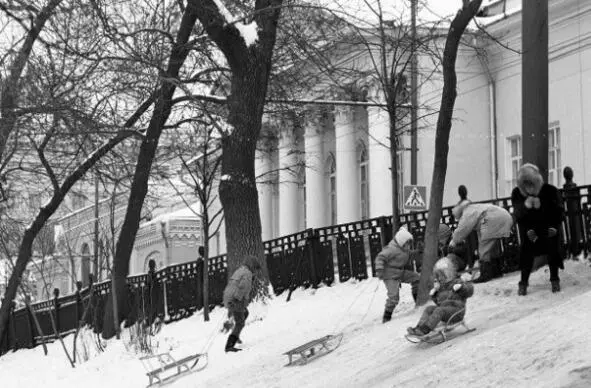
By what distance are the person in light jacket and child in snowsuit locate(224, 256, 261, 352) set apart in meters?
3.07

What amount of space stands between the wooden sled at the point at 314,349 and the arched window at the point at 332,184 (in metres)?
28.6

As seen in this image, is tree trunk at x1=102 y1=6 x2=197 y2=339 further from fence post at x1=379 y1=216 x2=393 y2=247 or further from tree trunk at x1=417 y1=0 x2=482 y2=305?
tree trunk at x1=417 y1=0 x2=482 y2=305

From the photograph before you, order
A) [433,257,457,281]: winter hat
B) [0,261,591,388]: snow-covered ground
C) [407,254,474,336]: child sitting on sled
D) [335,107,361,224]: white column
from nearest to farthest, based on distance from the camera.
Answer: [0,261,591,388]: snow-covered ground → [407,254,474,336]: child sitting on sled → [433,257,457,281]: winter hat → [335,107,361,224]: white column

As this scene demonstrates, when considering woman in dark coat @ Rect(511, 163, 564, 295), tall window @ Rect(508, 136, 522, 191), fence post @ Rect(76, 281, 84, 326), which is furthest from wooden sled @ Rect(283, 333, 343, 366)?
tall window @ Rect(508, 136, 522, 191)

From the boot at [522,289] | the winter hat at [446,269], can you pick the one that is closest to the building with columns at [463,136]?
the boot at [522,289]

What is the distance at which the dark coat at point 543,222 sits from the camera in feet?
46.8

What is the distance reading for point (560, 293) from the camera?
46.7 ft

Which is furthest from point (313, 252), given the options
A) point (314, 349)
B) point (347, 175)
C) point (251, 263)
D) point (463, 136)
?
point (347, 175)

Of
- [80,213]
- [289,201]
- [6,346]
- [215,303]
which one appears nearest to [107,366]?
[215,303]

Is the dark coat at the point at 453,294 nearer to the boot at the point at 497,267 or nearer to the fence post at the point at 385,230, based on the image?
the boot at the point at 497,267

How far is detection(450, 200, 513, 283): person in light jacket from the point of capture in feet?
53.4

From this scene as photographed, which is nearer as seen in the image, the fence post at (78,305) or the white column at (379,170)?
the fence post at (78,305)

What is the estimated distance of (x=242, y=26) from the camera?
1927 centimetres

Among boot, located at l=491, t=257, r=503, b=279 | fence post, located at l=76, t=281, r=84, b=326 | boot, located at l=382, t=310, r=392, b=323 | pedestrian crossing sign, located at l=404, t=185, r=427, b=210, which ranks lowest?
fence post, located at l=76, t=281, r=84, b=326
